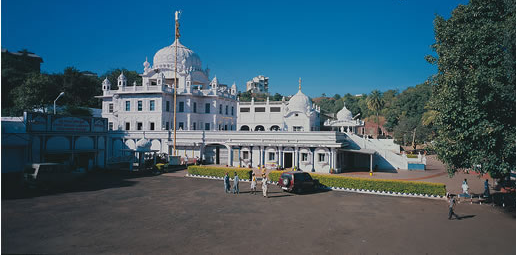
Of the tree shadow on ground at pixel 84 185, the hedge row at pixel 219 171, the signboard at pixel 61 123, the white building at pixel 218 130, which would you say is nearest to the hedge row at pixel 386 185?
the hedge row at pixel 219 171

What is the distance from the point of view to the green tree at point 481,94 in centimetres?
1540

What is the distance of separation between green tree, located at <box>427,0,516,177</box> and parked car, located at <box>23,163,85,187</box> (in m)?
25.4

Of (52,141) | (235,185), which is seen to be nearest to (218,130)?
(52,141)

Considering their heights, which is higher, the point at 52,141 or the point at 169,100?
the point at 169,100

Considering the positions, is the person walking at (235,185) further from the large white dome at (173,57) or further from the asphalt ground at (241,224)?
the large white dome at (173,57)

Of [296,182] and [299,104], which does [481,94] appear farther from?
[299,104]

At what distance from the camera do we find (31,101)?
144 feet

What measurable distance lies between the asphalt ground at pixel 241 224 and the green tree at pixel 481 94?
11.7ft

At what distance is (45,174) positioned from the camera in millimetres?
20469

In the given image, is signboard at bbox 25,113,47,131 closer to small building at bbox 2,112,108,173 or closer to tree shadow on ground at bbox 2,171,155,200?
small building at bbox 2,112,108,173

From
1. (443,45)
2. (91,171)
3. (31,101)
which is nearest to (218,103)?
(91,171)

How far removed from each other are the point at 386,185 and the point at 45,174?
24475 mm

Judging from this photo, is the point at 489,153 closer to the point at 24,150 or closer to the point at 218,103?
the point at 24,150

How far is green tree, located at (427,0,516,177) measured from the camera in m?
15.4
